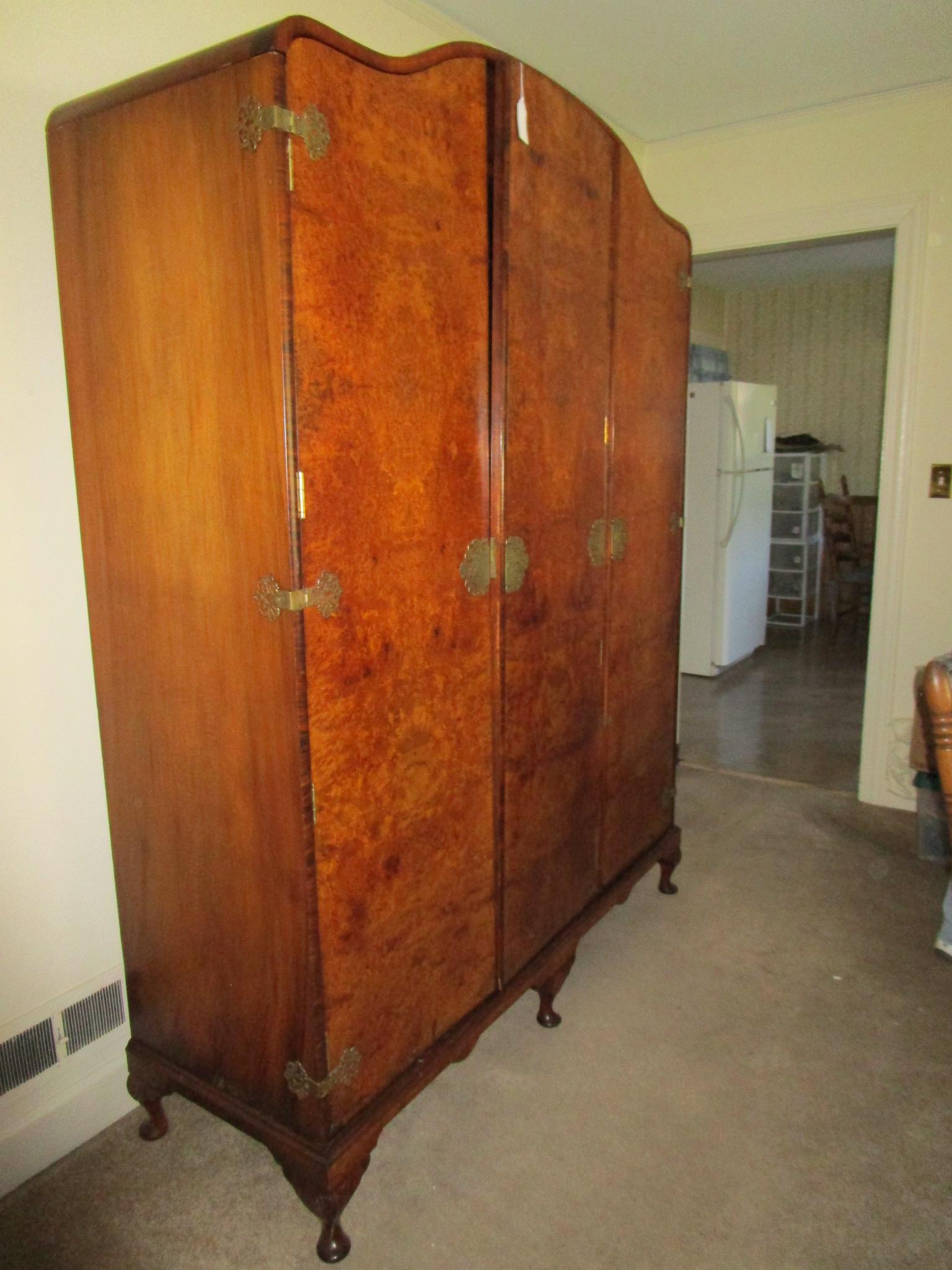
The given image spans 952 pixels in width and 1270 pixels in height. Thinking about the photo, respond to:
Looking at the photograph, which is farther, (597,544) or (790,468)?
(790,468)

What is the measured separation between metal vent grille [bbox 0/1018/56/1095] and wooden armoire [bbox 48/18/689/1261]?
15 centimetres

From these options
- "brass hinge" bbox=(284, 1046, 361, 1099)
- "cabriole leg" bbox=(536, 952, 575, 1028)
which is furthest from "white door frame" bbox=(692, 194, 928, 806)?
"brass hinge" bbox=(284, 1046, 361, 1099)

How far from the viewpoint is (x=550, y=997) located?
1.96 meters

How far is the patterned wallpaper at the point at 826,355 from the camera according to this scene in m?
6.48

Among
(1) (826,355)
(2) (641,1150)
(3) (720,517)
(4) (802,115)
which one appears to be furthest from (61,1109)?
(1) (826,355)

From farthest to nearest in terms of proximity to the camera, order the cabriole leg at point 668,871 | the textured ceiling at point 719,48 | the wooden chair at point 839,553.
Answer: the wooden chair at point 839,553 < the cabriole leg at point 668,871 < the textured ceiling at point 719,48

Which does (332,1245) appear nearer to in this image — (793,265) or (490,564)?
(490,564)

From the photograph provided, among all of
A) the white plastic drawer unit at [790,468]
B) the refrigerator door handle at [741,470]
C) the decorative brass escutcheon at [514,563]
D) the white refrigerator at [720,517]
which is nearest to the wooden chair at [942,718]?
the decorative brass escutcheon at [514,563]

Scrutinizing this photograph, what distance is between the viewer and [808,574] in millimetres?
6363

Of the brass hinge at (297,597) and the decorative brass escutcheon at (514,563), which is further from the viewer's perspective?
the decorative brass escutcheon at (514,563)

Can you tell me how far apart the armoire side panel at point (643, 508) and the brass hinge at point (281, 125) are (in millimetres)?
926

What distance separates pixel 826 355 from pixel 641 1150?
6.41m

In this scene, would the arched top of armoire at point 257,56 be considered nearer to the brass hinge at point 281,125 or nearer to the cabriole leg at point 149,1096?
the brass hinge at point 281,125

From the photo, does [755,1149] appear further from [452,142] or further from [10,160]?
[10,160]
